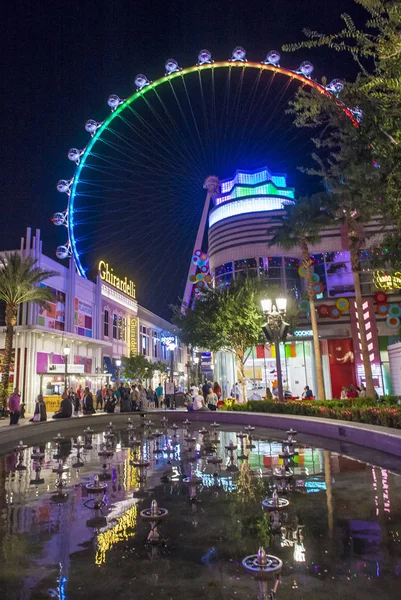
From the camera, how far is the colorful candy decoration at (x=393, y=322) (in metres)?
39.2

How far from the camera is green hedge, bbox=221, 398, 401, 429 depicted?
528 inches

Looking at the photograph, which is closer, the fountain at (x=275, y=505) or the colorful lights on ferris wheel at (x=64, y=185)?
the fountain at (x=275, y=505)

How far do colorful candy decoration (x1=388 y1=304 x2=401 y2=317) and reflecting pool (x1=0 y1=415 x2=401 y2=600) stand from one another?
31.0 metres

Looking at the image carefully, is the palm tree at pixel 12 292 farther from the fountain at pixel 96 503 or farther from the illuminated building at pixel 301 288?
the fountain at pixel 96 503

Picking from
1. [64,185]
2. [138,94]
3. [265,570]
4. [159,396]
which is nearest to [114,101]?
[138,94]

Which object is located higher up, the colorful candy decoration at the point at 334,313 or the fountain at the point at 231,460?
the colorful candy decoration at the point at 334,313

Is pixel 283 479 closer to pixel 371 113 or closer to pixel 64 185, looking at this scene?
pixel 371 113

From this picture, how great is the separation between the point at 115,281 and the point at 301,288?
21616 millimetres

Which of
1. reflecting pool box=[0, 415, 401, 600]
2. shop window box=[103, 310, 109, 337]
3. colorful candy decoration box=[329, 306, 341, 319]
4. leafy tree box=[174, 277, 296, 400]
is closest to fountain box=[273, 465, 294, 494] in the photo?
reflecting pool box=[0, 415, 401, 600]

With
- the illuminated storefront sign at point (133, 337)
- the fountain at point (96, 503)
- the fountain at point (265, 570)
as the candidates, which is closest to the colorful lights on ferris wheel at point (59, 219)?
the illuminated storefront sign at point (133, 337)

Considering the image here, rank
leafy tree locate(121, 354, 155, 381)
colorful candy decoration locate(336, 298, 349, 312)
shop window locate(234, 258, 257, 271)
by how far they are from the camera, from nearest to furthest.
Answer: colorful candy decoration locate(336, 298, 349, 312) < shop window locate(234, 258, 257, 271) < leafy tree locate(121, 354, 155, 381)

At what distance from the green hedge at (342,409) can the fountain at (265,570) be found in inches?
372

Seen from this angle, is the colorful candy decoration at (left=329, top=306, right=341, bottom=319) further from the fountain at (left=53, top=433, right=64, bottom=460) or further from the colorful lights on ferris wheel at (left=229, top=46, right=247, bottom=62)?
the fountain at (left=53, top=433, right=64, bottom=460)

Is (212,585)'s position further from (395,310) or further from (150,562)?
(395,310)
